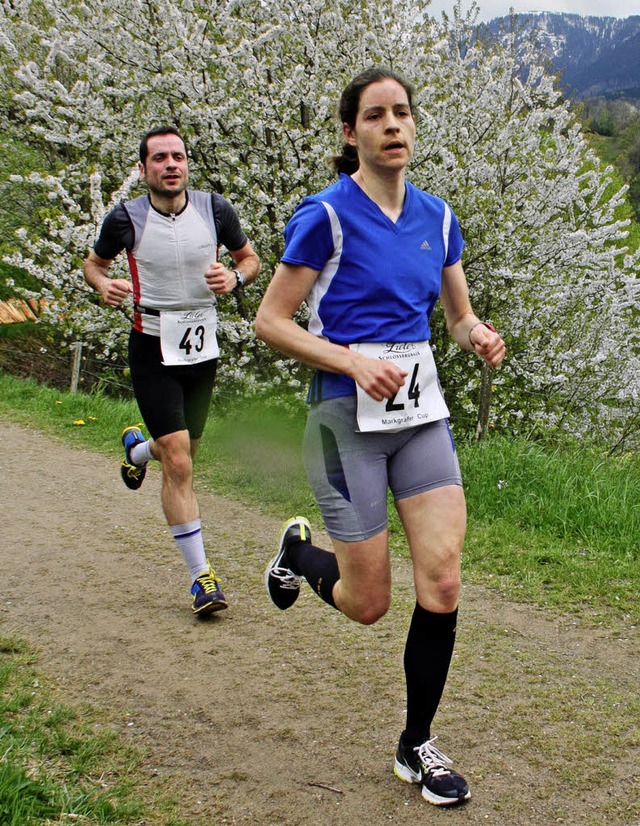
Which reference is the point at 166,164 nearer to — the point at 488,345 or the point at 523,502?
the point at 488,345

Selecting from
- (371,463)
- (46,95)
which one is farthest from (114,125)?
(371,463)

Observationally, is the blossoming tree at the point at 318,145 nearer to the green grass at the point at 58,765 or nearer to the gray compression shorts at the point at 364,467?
the gray compression shorts at the point at 364,467

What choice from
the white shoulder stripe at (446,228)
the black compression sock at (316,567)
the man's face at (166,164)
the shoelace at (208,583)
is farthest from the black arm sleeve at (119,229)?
the white shoulder stripe at (446,228)

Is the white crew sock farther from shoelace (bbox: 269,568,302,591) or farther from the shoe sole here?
shoelace (bbox: 269,568,302,591)

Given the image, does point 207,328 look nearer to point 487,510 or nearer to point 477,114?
point 487,510

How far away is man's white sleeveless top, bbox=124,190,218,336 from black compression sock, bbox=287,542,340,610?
1.49 m

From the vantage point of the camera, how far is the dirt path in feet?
9.29

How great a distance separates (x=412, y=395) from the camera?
2.91 metres

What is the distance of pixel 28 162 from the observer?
472 inches

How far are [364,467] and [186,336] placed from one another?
1922mm

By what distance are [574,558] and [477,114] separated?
19.4ft

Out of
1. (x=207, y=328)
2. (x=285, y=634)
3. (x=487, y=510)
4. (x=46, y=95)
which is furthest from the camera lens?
(x=46, y=95)

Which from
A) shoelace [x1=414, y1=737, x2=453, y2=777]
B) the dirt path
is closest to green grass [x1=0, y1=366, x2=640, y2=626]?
the dirt path

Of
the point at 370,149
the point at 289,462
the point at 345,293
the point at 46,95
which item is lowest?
the point at 289,462
